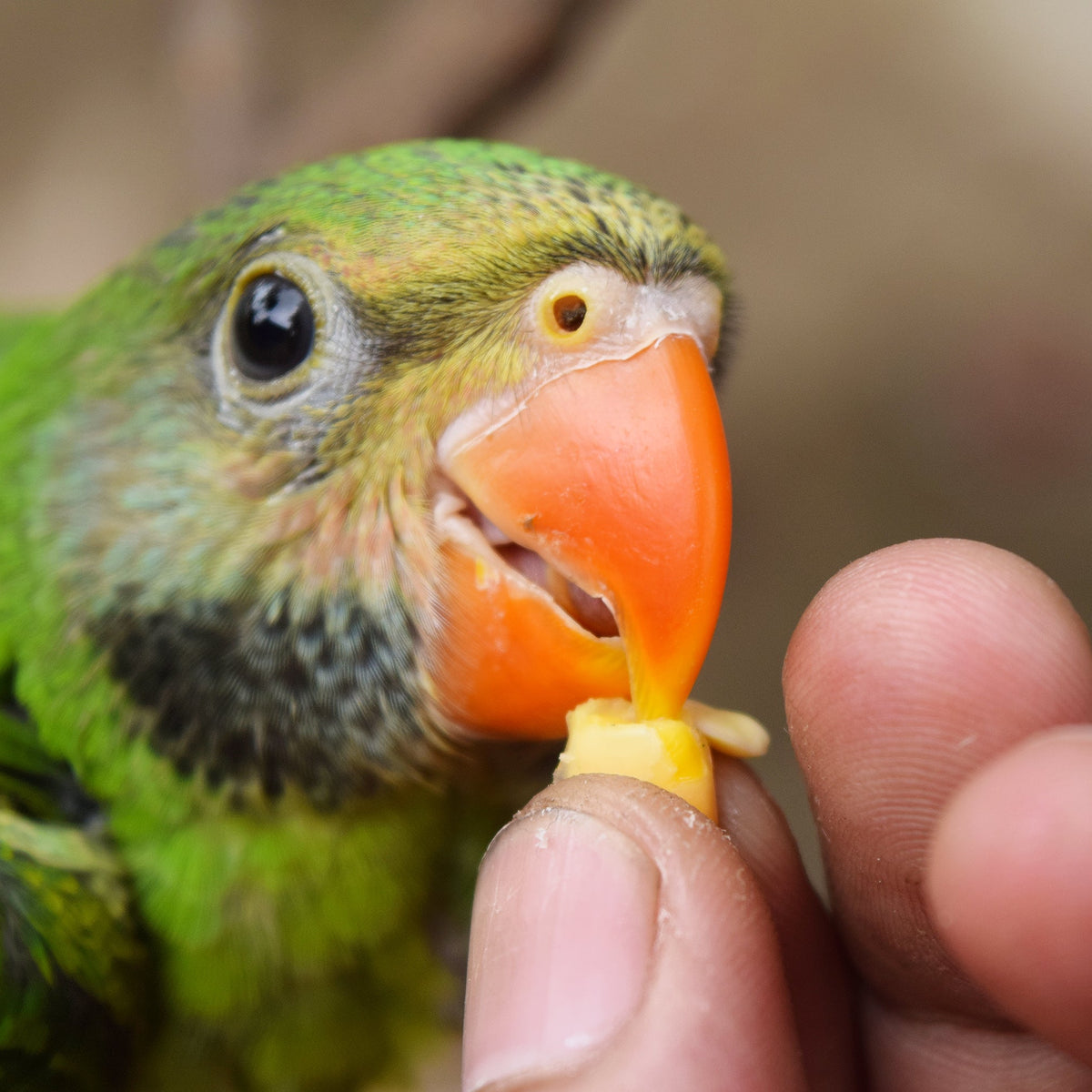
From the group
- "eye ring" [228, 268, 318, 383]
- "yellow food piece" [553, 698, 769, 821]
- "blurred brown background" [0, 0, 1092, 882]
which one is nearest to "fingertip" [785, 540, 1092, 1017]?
"yellow food piece" [553, 698, 769, 821]

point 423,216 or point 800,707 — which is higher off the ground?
point 423,216

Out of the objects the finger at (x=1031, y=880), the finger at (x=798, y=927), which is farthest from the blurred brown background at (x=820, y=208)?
the finger at (x=1031, y=880)

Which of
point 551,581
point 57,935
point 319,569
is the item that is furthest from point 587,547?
point 57,935

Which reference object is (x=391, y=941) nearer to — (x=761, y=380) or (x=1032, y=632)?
(x=1032, y=632)

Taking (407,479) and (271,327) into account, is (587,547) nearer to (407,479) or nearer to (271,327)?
(407,479)

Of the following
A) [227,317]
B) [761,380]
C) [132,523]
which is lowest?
[132,523]

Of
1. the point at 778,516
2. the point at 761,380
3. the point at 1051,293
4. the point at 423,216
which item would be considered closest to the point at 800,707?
the point at 423,216
